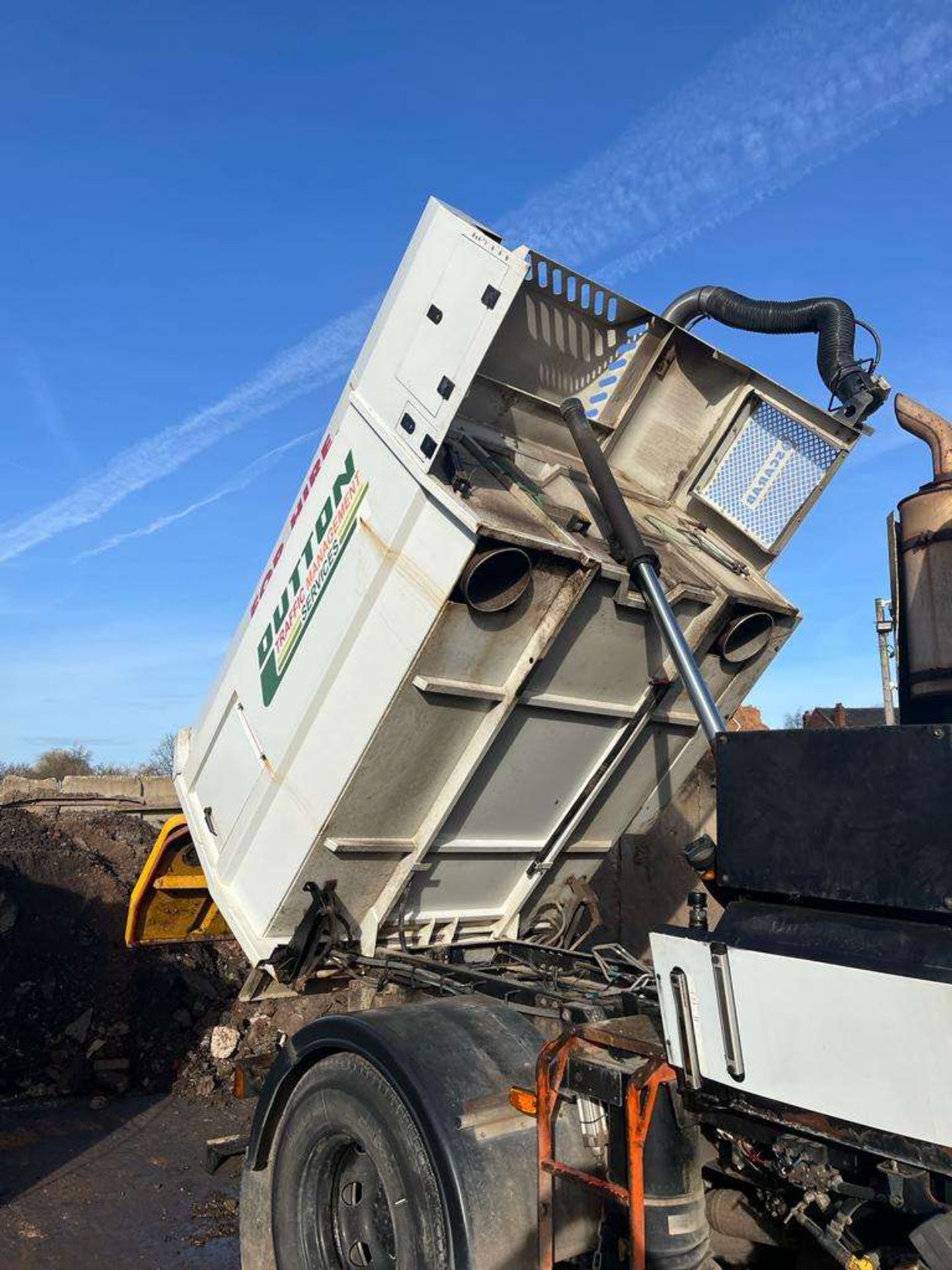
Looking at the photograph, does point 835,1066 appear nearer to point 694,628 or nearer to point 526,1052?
point 526,1052

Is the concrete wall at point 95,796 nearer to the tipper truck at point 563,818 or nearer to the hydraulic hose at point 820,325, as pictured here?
the tipper truck at point 563,818

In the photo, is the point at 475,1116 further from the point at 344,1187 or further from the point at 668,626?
the point at 668,626

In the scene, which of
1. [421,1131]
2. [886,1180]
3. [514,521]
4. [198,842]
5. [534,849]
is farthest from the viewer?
[198,842]

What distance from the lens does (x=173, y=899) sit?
539 cm

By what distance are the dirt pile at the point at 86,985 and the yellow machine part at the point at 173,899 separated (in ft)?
6.32

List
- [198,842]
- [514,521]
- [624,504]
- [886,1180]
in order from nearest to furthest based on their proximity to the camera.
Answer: [886,1180] < [514,521] < [624,504] < [198,842]

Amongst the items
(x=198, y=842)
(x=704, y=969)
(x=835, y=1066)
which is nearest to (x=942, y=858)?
(x=835, y=1066)

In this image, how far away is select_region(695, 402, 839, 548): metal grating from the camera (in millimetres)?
4137

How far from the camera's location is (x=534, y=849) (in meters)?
4.48

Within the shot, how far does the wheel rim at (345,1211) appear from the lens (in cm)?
302

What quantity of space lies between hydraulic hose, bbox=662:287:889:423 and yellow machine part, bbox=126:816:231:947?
350cm

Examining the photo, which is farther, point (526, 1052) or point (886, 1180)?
point (526, 1052)

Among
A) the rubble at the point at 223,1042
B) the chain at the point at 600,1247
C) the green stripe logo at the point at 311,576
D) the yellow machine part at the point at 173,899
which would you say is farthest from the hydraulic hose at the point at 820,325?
the rubble at the point at 223,1042

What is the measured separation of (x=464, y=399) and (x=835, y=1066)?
8.65 feet
